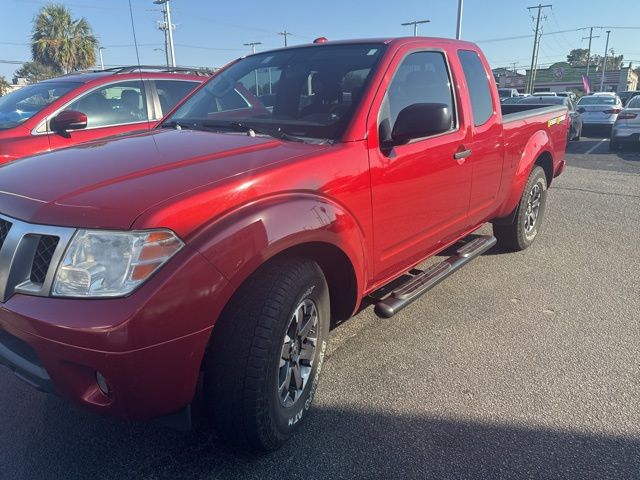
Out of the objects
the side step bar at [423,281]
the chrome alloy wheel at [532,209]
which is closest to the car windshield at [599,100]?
the chrome alloy wheel at [532,209]

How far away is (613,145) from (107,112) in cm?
1300

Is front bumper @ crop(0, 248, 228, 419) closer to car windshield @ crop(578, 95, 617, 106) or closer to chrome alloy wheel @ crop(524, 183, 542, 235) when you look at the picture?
chrome alloy wheel @ crop(524, 183, 542, 235)

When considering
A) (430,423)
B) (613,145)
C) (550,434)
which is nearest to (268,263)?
(430,423)

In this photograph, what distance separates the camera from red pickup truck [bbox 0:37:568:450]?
183cm

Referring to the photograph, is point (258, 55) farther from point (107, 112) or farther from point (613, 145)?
point (613, 145)

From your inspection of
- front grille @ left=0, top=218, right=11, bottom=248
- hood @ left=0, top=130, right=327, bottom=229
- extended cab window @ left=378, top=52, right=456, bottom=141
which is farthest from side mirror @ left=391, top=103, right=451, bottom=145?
front grille @ left=0, top=218, right=11, bottom=248

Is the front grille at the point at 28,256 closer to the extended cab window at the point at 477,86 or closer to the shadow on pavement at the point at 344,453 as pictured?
the shadow on pavement at the point at 344,453

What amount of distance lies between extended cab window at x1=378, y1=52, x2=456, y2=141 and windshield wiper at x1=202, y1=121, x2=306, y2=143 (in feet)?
1.66

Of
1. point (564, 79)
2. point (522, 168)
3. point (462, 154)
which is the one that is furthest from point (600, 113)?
point (564, 79)

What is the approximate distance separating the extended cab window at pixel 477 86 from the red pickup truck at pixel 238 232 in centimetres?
22

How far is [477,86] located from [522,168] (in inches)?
40.1

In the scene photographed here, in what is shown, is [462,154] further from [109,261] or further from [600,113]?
[600,113]

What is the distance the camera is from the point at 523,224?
4973 mm

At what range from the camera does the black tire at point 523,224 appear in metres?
4.86
